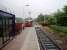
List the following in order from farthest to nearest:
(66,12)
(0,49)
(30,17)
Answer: (30,17) < (66,12) < (0,49)

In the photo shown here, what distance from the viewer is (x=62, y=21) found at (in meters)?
39.5

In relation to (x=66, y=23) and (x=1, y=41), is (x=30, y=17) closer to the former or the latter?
(x=66, y=23)

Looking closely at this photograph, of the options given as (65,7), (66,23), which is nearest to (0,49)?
(66,23)

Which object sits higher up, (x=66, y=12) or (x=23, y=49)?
(x=66, y=12)

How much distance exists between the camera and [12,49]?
1162 centimetres

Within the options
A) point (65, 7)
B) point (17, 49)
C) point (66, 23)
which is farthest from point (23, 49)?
point (65, 7)

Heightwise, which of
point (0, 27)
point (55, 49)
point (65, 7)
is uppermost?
point (65, 7)

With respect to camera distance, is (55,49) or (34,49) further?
(55,49)

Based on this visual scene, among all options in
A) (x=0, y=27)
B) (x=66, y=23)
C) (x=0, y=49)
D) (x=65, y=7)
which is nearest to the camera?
(x=0, y=49)

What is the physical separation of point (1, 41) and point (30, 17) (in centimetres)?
7229

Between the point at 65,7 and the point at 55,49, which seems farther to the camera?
the point at 65,7

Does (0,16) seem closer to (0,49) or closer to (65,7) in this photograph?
(0,49)

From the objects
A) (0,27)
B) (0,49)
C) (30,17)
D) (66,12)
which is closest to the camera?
(0,49)

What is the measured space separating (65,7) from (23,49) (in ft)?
120
